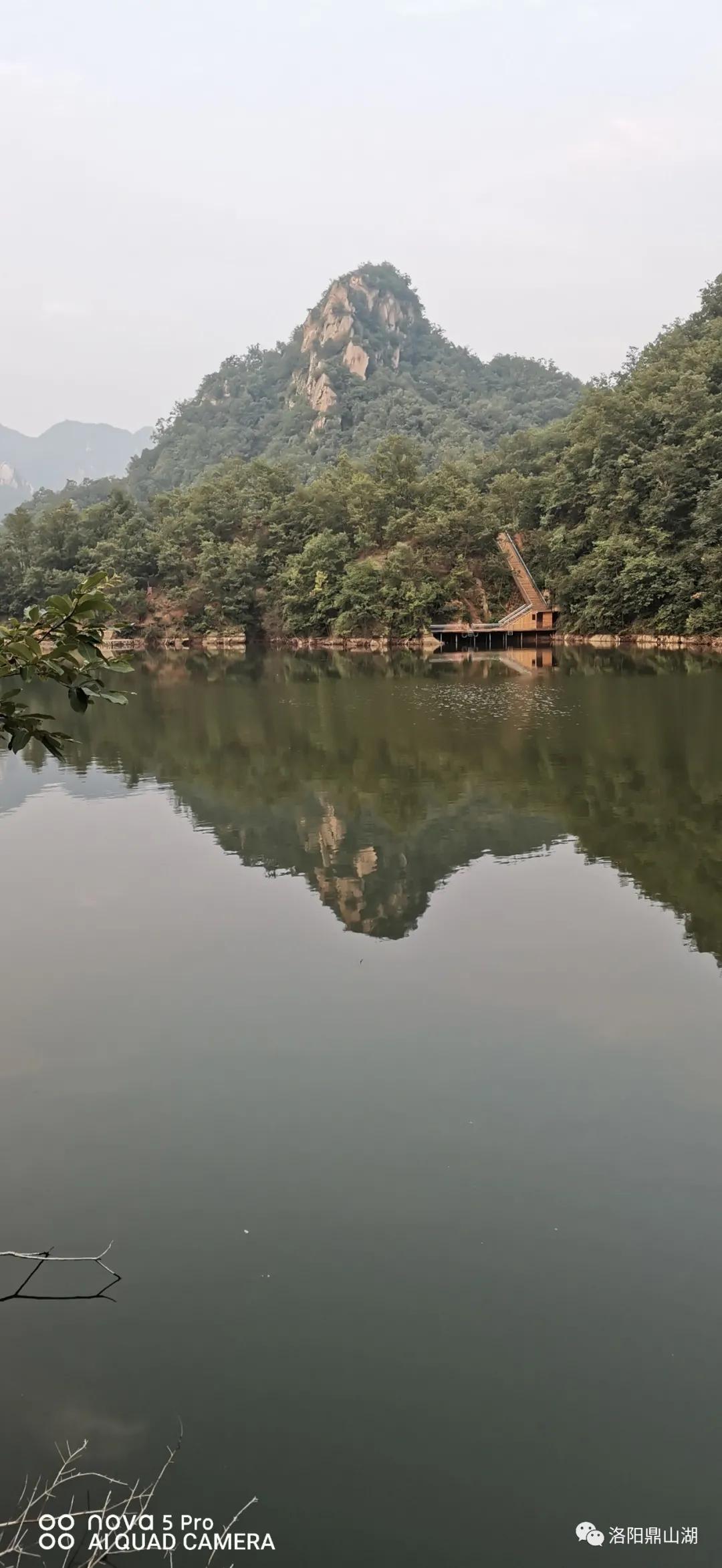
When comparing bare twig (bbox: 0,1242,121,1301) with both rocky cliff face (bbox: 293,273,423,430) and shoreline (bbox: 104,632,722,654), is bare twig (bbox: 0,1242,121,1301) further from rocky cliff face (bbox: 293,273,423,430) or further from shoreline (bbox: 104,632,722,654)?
rocky cliff face (bbox: 293,273,423,430)

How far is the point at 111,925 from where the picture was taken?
985cm

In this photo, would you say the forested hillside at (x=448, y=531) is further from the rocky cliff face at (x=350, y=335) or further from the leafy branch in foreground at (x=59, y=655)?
the rocky cliff face at (x=350, y=335)

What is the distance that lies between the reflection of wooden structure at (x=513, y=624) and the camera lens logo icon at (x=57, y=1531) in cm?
4175

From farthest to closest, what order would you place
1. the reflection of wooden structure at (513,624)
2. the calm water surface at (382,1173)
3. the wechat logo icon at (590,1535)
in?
the reflection of wooden structure at (513,624) → the calm water surface at (382,1173) → the wechat logo icon at (590,1535)

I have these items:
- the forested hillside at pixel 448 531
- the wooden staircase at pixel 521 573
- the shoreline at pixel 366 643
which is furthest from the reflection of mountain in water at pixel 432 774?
the wooden staircase at pixel 521 573

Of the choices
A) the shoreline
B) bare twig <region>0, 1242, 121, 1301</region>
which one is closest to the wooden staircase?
the shoreline

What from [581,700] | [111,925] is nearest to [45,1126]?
[111,925]

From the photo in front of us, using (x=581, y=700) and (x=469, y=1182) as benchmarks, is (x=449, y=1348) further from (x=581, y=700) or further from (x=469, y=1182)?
(x=581, y=700)

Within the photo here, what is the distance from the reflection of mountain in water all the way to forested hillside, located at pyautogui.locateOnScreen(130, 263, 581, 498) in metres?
48.8

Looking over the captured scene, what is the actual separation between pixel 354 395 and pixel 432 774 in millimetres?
83850

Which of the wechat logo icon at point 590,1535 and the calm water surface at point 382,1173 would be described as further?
the calm water surface at point 382,1173

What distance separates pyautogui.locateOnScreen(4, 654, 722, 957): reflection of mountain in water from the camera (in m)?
11.1

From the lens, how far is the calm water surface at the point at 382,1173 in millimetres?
3633

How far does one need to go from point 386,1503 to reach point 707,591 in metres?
35.4
